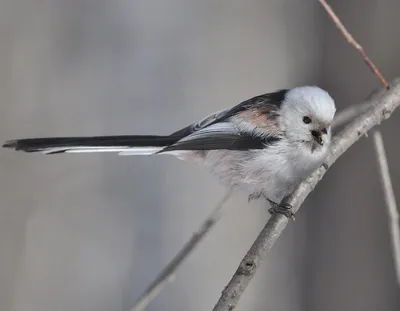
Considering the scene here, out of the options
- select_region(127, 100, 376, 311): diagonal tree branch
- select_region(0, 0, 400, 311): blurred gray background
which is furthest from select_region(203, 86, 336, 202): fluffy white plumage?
select_region(0, 0, 400, 311): blurred gray background

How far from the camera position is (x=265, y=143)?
0.88m

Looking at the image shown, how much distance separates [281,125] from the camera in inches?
35.1

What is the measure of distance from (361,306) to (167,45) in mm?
984

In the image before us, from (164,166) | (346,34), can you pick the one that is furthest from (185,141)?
(164,166)

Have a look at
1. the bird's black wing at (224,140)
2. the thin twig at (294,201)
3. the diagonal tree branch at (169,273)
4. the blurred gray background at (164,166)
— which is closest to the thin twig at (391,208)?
the thin twig at (294,201)

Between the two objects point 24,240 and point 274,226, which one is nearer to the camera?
point 274,226

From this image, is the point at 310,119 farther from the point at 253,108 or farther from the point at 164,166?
the point at 164,166

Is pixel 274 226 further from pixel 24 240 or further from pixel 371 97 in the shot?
pixel 24 240

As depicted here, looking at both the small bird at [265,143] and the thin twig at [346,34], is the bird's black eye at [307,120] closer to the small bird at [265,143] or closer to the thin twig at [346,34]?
the small bird at [265,143]

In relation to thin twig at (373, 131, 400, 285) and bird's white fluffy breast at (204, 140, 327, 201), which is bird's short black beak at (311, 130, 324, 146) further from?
thin twig at (373, 131, 400, 285)

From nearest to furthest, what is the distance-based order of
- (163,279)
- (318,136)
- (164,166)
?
(163,279), (318,136), (164,166)

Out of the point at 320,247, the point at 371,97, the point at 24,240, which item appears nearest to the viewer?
the point at 371,97

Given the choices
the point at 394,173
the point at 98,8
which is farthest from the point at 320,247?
the point at 98,8

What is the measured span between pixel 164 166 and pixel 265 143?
0.62 m
